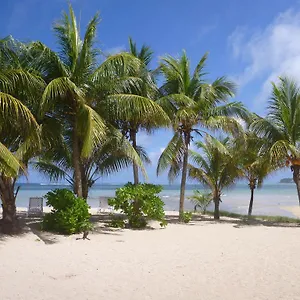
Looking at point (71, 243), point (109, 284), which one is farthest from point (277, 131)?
point (109, 284)

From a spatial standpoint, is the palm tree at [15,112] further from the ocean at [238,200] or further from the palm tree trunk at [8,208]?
the ocean at [238,200]

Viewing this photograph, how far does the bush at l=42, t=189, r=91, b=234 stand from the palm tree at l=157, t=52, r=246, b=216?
14.8 ft

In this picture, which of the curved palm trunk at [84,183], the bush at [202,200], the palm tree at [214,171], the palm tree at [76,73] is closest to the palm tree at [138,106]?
the palm tree at [76,73]

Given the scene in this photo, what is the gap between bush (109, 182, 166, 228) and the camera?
11867 millimetres

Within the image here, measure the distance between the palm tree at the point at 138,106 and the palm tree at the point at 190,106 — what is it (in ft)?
2.86

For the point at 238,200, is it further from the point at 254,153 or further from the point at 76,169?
the point at 76,169

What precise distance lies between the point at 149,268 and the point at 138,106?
18.7 ft

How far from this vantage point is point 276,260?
699 cm

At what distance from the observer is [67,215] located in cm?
999

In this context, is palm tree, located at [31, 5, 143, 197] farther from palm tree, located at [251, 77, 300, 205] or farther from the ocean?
palm tree, located at [251, 77, 300, 205]

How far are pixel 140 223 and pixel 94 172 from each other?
3.67 metres

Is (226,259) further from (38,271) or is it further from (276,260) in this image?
(38,271)

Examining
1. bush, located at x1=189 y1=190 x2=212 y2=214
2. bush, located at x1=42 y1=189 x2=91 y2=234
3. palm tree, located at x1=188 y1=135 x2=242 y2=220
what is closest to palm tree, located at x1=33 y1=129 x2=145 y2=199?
bush, located at x1=42 y1=189 x2=91 y2=234

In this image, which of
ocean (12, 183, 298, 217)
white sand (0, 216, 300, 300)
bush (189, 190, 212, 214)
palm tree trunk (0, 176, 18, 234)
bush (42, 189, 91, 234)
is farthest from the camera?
ocean (12, 183, 298, 217)
